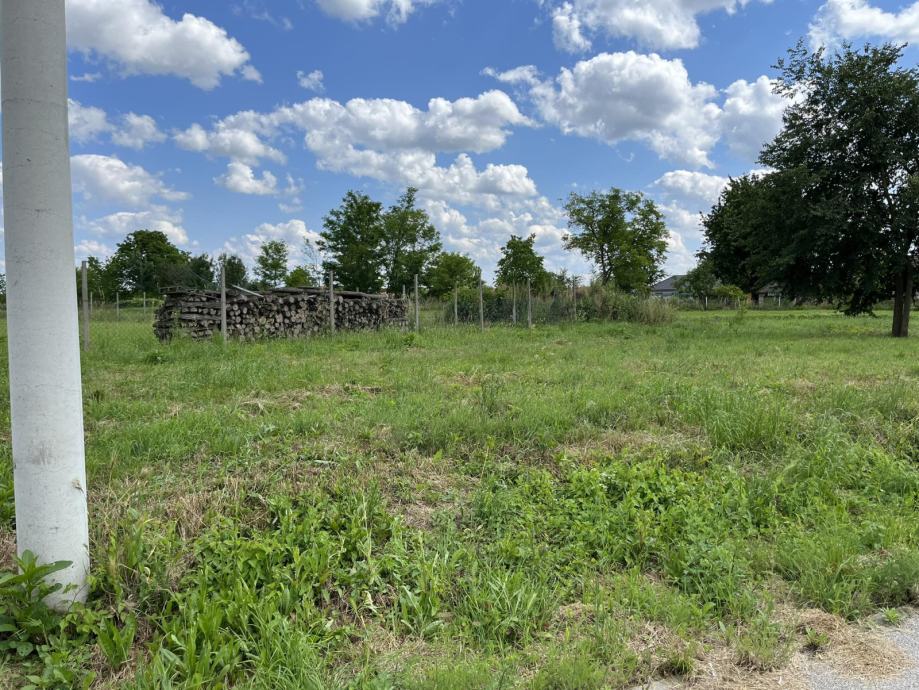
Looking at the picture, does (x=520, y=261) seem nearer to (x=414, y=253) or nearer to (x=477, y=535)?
(x=414, y=253)

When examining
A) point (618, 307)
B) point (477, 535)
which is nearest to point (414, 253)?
point (618, 307)

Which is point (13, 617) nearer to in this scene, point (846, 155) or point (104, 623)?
point (104, 623)

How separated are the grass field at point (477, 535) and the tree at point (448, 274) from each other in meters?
35.2

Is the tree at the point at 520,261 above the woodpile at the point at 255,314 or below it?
above

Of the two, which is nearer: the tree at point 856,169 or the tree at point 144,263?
the tree at point 856,169

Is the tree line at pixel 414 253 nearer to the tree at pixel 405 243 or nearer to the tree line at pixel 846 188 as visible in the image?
the tree at pixel 405 243

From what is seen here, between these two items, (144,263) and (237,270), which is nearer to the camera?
(237,270)

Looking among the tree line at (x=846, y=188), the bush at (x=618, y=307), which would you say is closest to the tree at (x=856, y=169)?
the tree line at (x=846, y=188)

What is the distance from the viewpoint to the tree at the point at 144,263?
44.9m

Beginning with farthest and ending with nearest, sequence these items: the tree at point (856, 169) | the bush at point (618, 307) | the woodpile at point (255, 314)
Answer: the bush at point (618, 307) → the tree at point (856, 169) → the woodpile at point (255, 314)

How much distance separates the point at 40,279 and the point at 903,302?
20009 mm

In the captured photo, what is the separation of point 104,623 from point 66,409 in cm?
88

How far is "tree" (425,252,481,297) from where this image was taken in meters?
41.6

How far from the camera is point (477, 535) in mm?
3219
